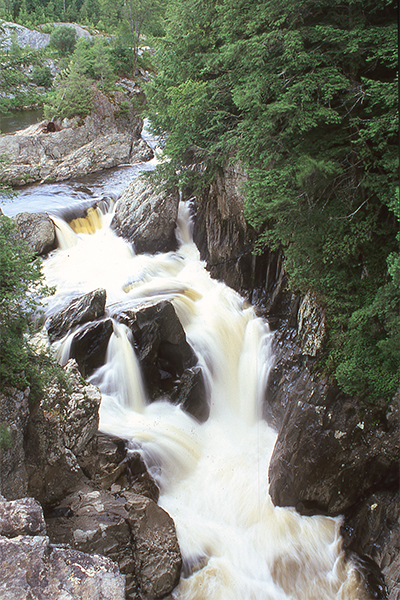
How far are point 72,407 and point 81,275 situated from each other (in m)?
6.73

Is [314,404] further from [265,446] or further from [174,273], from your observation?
[174,273]

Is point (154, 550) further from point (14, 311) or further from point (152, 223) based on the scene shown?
point (152, 223)

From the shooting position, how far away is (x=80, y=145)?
2181 centimetres

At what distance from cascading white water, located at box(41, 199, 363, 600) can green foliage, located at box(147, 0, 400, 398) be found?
10.3ft

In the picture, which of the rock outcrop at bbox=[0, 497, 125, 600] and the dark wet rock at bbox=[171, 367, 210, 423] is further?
the dark wet rock at bbox=[171, 367, 210, 423]

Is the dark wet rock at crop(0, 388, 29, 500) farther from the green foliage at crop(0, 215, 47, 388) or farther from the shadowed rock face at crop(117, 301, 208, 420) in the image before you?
the shadowed rock face at crop(117, 301, 208, 420)

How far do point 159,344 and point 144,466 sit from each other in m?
3.17

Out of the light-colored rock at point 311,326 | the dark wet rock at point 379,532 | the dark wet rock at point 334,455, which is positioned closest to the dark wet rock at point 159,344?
the light-colored rock at point 311,326

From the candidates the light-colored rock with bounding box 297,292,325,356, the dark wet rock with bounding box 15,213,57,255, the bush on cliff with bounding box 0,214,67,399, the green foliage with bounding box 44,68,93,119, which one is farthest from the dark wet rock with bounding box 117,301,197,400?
the green foliage with bounding box 44,68,93,119

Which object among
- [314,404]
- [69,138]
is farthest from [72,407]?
[69,138]

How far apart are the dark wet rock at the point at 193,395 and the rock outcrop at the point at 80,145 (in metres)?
12.7

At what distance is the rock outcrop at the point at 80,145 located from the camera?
19.5m

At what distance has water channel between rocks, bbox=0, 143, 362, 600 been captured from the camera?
735cm

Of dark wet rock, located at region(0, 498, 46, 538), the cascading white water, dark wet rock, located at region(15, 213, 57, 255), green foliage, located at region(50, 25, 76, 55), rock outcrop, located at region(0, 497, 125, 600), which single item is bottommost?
the cascading white water
